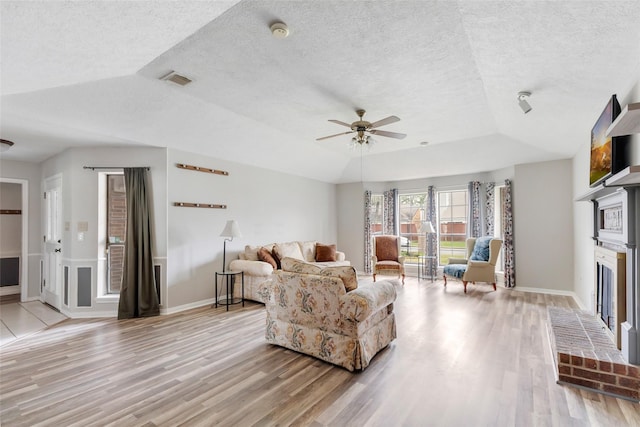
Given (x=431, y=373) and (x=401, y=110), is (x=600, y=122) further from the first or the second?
(x=431, y=373)

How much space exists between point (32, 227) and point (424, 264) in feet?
27.2

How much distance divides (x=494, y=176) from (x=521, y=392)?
5413 millimetres

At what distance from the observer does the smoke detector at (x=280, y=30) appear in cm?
229

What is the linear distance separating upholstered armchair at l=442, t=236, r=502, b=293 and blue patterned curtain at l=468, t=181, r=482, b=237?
1.70 feet

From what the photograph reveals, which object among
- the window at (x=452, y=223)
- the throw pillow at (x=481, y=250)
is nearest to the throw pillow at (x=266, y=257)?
the throw pillow at (x=481, y=250)

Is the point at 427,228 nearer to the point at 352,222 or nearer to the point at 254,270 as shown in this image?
the point at 352,222

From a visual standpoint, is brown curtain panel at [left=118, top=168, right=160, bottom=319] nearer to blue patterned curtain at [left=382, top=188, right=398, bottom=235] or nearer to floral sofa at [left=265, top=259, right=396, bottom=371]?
floral sofa at [left=265, top=259, right=396, bottom=371]

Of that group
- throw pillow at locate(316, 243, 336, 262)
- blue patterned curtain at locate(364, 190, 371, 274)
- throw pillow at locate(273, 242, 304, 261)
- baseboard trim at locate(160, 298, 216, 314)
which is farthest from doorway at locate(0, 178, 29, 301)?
blue patterned curtain at locate(364, 190, 371, 274)

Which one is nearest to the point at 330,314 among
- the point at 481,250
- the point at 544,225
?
the point at 481,250

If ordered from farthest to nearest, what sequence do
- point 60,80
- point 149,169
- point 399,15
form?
point 149,169
point 60,80
point 399,15

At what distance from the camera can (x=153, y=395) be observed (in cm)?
249

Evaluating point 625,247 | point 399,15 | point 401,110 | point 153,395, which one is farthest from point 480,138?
point 153,395

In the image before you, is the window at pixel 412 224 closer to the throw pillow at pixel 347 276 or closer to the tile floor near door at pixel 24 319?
the throw pillow at pixel 347 276

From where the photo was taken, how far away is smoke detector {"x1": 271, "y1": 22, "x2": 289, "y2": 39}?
7.50 ft
